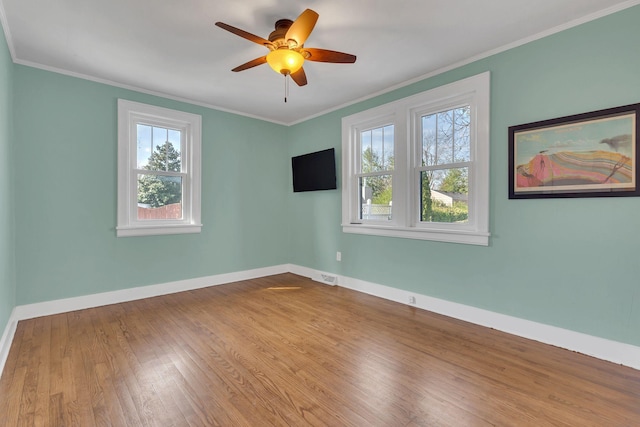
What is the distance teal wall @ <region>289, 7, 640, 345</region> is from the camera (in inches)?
86.4

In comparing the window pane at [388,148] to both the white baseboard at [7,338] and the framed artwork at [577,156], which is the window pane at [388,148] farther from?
the white baseboard at [7,338]

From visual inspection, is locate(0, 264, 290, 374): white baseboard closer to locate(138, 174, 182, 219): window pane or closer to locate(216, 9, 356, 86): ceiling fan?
locate(138, 174, 182, 219): window pane

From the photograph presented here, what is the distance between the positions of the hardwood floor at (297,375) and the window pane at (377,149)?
6.17 feet

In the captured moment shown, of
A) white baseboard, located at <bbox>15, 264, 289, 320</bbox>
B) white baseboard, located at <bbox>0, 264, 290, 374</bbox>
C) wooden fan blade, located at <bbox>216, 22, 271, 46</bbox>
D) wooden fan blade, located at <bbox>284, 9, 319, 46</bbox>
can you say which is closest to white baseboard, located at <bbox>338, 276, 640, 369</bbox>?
white baseboard, located at <bbox>15, 264, 289, 320</bbox>

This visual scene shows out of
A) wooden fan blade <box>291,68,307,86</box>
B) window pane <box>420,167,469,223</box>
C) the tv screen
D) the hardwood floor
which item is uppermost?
wooden fan blade <box>291,68,307,86</box>

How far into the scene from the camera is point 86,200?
3.35 m

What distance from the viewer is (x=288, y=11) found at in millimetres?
2229

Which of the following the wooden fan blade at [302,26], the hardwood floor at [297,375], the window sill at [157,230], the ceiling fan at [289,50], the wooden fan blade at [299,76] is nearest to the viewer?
the hardwood floor at [297,375]

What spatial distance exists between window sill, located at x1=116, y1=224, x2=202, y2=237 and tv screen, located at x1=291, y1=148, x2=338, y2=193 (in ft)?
5.49

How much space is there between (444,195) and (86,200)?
3.92 m

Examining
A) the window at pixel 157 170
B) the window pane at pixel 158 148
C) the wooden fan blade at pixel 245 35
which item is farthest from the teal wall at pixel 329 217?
the wooden fan blade at pixel 245 35

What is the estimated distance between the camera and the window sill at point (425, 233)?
9.58ft

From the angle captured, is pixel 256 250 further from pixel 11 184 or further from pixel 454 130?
pixel 454 130

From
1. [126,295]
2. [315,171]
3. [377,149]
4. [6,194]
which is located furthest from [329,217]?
[6,194]
